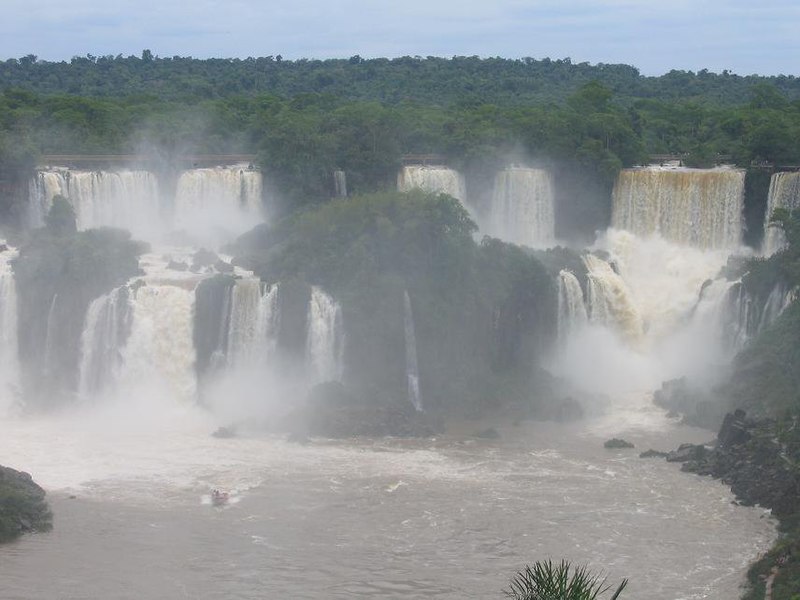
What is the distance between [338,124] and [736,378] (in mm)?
18106

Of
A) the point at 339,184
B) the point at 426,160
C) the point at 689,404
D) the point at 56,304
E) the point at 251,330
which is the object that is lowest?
the point at 689,404

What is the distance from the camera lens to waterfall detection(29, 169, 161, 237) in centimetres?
4638

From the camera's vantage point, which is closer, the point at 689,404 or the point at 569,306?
the point at 689,404

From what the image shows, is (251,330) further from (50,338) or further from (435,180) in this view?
(435,180)

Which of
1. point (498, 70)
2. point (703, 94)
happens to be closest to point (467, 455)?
point (703, 94)

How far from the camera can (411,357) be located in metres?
41.1

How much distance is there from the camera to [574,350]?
4378cm

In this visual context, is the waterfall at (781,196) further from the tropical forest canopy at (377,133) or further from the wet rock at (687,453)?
the wet rock at (687,453)

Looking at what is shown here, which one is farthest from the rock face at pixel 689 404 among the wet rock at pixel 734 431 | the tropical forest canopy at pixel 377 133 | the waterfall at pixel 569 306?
the tropical forest canopy at pixel 377 133

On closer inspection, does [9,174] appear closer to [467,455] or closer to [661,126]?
[467,455]

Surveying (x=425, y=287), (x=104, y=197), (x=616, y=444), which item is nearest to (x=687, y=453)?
(x=616, y=444)

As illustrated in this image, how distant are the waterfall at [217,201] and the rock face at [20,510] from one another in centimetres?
1814

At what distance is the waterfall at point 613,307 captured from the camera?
1748 inches

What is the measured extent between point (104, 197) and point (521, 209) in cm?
1358
